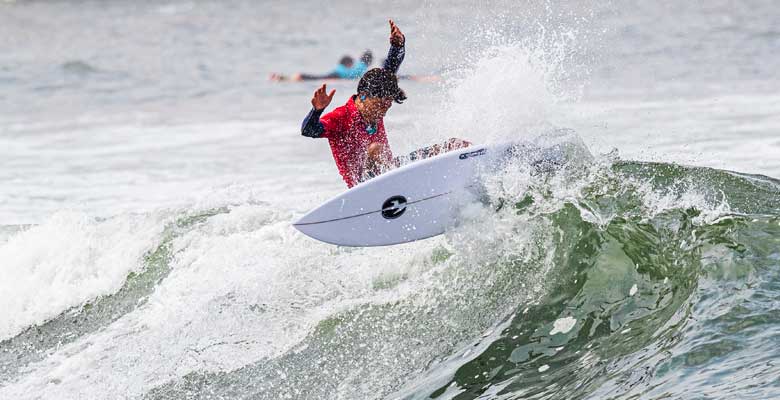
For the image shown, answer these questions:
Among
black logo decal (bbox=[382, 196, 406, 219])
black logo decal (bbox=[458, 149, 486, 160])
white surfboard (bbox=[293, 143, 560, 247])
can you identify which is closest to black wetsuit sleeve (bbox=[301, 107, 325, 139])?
white surfboard (bbox=[293, 143, 560, 247])

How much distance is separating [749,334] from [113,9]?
5345 centimetres

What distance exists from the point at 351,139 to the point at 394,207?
1.96 feet

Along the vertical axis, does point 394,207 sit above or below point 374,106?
below

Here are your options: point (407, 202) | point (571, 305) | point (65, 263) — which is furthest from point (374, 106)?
point (65, 263)

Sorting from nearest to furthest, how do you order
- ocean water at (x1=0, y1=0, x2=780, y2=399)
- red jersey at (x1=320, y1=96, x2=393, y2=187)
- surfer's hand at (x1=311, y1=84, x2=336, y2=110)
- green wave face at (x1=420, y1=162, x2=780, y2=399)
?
green wave face at (x1=420, y1=162, x2=780, y2=399)
ocean water at (x1=0, y1=0, x2=780, y2=399)
surfer's hand at (x1=311, y1=84, x2=336, y2=110)
red jersey at (x1=320, y1=96, x2=393, y2=187)

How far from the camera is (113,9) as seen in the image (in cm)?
5388

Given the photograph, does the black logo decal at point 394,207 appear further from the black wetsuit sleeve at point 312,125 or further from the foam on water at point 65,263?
the foam on water at point 65,263

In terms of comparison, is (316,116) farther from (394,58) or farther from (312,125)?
(394,58)

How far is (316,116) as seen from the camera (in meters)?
6.13

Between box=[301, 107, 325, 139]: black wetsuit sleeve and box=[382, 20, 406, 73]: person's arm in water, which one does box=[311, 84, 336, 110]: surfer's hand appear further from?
box=[382, 20, 406, 73]: person's arm in water

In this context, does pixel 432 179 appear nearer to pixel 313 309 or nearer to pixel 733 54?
pixel 313 309

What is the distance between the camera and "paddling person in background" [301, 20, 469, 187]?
6367 millimetres

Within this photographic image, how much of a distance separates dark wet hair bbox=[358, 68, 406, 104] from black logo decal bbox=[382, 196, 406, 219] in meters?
0.68

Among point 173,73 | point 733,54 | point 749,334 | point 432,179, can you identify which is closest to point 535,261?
point 432,179
